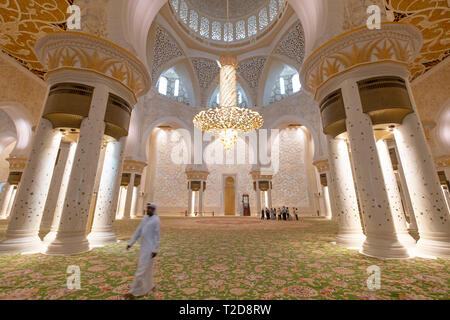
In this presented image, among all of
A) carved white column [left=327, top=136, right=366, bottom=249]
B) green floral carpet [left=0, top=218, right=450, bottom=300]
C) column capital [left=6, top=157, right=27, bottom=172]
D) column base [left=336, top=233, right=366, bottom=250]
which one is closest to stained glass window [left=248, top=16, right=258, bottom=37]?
carved white column [left=327, top=136, right=366, bottom=249]

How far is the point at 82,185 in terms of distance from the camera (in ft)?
9.07

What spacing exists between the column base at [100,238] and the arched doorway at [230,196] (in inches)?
415

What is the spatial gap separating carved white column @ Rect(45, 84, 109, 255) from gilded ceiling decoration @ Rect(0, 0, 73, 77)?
3570 mm

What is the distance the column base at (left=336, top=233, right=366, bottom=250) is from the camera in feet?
9.57

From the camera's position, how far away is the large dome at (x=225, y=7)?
1230cm

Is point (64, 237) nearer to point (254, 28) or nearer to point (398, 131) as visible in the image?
point (398, 131)

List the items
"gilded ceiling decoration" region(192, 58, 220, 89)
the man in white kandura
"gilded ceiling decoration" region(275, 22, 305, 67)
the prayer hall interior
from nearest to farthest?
the man in white kandura → the prayer hall interior → "gilded ceiling decoration" region(275, 22, 305, 67) → "gilded ceiling decoration" region(192, 58, 220, 89)

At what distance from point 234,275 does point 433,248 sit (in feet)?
8.08

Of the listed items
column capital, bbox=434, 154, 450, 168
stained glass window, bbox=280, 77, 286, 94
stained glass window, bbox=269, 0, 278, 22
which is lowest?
column capital, bbox=434, 154, 450, 168

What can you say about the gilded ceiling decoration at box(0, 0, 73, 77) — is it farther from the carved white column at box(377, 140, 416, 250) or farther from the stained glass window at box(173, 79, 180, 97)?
the stained glass window at box(173, 79, 180, 97)

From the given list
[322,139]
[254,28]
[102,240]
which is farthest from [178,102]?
[102,240]

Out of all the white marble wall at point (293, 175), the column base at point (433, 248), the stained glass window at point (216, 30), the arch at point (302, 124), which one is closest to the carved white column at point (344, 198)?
the column base at point (433, 248)

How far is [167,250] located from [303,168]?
454 inches

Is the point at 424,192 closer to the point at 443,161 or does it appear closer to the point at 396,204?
the point at 396,204
